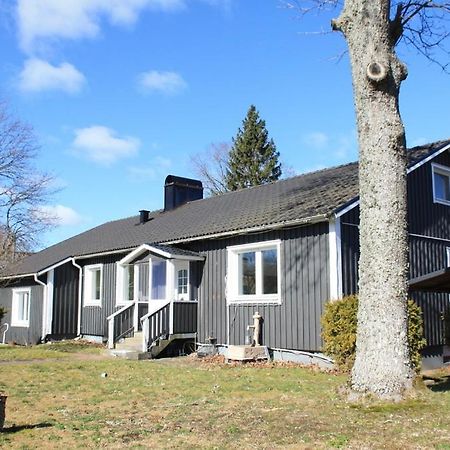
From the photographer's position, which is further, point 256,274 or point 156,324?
point 156,324

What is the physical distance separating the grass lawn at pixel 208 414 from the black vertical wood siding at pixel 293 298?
1850 millimetres

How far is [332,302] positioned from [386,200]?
15.6 feet

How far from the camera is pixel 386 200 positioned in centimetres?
791

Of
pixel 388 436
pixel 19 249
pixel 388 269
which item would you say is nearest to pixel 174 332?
pixel 388 269

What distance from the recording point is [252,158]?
1852 inches

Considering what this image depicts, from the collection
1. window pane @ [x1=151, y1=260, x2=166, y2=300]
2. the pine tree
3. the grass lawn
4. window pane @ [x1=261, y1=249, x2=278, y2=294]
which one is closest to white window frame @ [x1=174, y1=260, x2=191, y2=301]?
window pane @ [x1=151, y1=260, x2=166, y2=300]

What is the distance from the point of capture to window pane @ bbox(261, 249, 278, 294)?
14.5 meters

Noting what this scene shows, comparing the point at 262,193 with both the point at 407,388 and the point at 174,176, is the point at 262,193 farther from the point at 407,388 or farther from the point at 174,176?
the point at 407,388

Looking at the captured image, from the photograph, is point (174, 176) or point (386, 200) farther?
point (174, 176)

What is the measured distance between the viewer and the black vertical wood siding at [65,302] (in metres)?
21.4

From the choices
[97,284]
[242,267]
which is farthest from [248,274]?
[97,284]

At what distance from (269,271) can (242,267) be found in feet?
3.63

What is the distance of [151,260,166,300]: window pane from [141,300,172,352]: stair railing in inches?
39.4

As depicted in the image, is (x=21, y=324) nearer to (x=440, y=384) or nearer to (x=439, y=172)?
(x=439, y=172)
